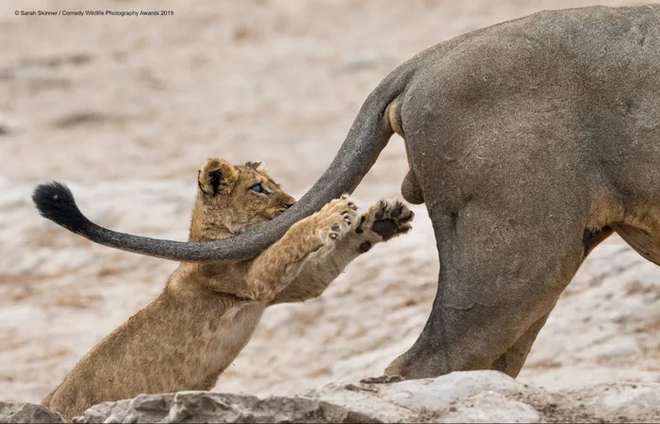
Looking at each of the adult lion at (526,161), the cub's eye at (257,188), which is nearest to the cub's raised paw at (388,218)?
the adult lion at (526,161)

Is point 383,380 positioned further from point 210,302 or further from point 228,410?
point 210,302

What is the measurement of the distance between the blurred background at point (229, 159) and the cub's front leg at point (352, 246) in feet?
6.51

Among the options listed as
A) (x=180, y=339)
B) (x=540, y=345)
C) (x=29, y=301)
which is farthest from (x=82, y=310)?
(x=180, y=339)

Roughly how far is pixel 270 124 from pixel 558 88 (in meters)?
8.51

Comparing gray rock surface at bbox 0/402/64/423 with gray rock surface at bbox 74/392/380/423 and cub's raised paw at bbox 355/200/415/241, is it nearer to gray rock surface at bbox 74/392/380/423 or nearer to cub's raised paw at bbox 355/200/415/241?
gray rock surface at bbox 74/392/380/423

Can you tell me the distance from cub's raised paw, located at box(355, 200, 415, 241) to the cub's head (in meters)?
0.83

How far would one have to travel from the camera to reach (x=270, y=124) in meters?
13.8

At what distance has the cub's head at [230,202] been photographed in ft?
21.0

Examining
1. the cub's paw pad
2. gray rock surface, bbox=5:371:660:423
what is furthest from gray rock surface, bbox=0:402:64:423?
the cub's paw pad

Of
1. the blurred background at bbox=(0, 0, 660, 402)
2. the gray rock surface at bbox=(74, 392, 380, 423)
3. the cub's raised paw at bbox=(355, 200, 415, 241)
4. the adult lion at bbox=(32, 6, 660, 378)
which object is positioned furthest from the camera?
the blurred background at bbox=(0, 0, 660, 402)

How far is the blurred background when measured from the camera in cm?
862

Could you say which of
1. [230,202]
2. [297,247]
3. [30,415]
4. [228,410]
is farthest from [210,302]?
[228,410]

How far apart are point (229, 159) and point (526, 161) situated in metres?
7.64

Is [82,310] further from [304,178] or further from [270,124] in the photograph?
[270,124]
